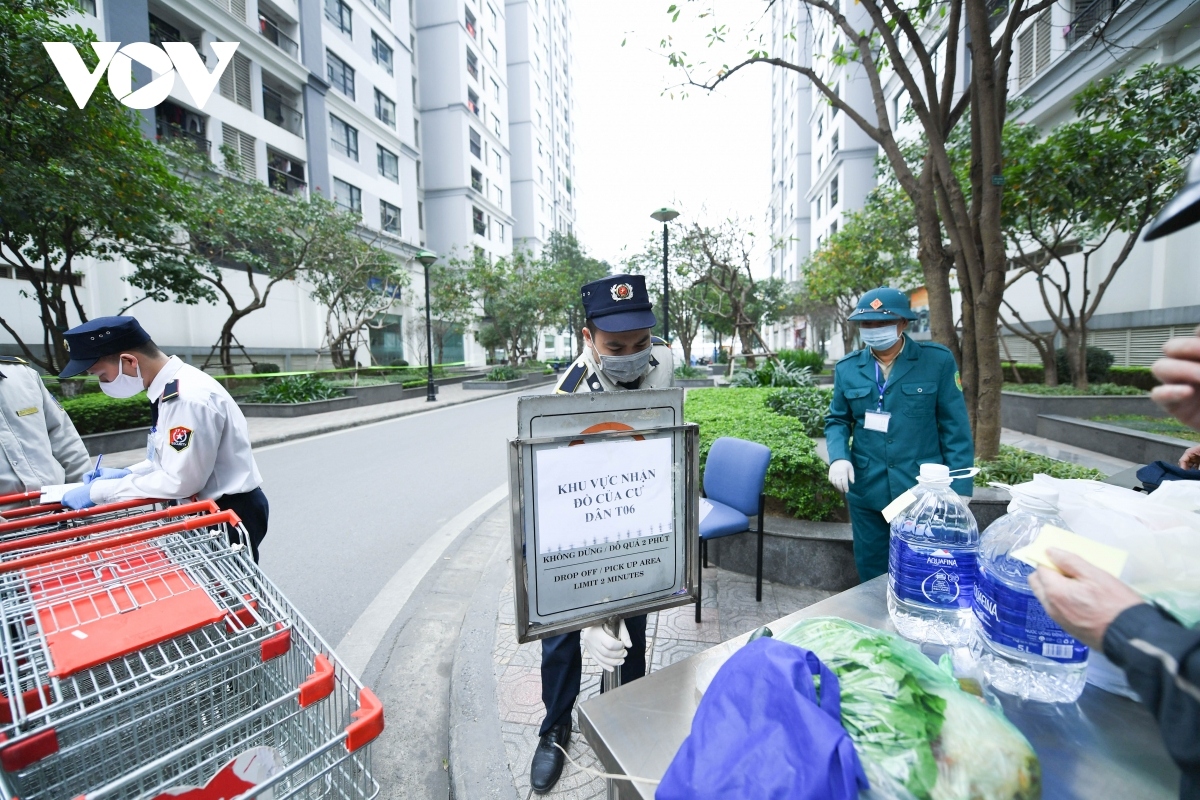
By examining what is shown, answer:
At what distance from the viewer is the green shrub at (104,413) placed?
857cm

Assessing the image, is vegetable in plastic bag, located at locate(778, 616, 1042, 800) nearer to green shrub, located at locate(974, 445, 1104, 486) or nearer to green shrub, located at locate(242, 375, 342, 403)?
Result: green shrub, located at locate(974, 445, 1104, 486)

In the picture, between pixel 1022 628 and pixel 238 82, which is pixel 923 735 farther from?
pixel 238 82

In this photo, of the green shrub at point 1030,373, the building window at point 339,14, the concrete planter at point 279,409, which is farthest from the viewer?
the building window at point 339,14

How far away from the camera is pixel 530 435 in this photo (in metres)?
1.45

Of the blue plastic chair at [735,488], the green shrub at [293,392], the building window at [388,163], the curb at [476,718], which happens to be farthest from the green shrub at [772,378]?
the building window at [388,163]

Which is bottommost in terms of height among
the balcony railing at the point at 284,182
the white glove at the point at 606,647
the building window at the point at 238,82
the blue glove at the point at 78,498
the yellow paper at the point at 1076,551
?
the white glove at the point at 606,647

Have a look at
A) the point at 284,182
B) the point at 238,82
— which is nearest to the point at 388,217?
the point at 284,182

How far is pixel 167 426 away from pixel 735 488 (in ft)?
9.77

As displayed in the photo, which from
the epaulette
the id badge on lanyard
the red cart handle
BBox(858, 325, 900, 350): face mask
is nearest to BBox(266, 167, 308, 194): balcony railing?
the red cart handle

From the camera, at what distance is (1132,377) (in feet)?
35.9

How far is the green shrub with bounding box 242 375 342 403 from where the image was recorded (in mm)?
13625

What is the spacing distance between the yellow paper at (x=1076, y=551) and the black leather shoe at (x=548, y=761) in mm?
1812

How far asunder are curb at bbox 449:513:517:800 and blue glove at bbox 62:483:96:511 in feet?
5.89

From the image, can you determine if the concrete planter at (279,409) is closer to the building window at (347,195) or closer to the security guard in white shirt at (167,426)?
the security guard in white shirt at (167,426)
